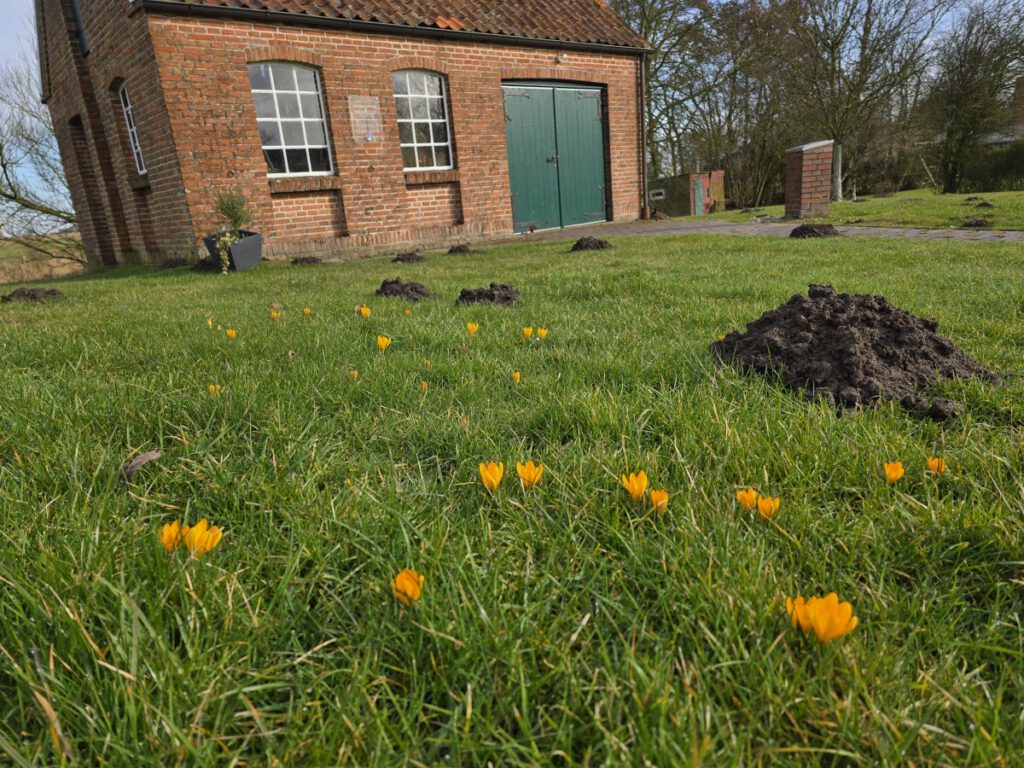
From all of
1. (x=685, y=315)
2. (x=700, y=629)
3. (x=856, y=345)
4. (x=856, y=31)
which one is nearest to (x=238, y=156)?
(x=685, y=315)

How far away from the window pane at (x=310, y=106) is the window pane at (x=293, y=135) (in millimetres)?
262

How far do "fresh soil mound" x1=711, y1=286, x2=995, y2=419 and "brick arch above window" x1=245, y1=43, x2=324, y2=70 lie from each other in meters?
9.79

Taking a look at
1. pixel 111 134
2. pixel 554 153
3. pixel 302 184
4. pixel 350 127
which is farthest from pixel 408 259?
pixel 111 134

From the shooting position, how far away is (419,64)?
1091cm

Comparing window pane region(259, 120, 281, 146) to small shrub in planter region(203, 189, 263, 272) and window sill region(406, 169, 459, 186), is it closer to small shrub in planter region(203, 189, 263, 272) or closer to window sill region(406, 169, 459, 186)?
small shrub in planter region(203, 189, 263, 272)

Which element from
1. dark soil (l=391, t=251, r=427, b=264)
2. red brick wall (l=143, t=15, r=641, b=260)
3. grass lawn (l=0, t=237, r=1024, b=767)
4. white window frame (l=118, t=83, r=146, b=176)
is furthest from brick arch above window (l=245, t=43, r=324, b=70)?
grass lawn (l=0, t=237, r=1024, b=767)

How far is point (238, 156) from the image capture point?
9.41 metres

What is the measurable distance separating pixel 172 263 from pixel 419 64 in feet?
19.4

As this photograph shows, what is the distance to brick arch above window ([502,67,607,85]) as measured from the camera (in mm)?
12172

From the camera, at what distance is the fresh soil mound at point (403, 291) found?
501cm

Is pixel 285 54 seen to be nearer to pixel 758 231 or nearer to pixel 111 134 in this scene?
pixel 111 134

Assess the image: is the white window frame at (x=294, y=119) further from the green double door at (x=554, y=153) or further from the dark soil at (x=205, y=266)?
the green double door at (x=554, y=153)

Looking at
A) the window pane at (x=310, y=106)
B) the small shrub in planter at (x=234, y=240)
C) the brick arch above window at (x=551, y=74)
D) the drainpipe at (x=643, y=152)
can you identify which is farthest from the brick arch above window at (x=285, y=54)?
the drainpipe at (x=643, y=152)

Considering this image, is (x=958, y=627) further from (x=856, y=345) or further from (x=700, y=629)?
(x=856, y=345)
